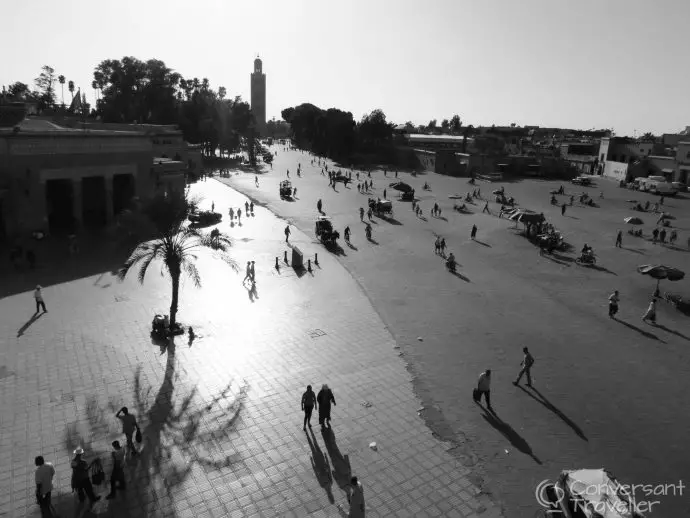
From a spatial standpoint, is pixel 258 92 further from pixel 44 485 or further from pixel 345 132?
pixel 44 485

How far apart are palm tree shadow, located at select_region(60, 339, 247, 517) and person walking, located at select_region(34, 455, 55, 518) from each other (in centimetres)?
94

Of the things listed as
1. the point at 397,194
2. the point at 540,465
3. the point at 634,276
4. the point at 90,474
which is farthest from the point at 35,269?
the point at 397,194

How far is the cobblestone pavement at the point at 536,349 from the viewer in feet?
31.7

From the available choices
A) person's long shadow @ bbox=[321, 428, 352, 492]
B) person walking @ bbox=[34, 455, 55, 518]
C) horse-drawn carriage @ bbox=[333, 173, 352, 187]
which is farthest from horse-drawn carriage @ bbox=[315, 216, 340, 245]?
horse-drawn carriage @ bbox=[333, 173, 352, 187]

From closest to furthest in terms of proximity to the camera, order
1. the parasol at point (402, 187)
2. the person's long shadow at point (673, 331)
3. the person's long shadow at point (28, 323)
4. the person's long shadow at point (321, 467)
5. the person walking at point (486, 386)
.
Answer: the person's long shadow at point (321, 467) < the person walking at point (486, 386) < the person's long shadow at point (28, 323) < the person's long shadow at point (673, 331) < the parasol at point (402, 187)

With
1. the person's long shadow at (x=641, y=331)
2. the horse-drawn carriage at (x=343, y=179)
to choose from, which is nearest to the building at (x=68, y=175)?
the person's long shadow at (x=641, y=331)

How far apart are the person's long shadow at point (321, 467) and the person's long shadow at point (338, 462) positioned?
0.40 feet

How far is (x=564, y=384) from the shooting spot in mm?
12594

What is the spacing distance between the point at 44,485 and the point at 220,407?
3.81m

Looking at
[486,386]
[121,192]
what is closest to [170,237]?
[486,386]

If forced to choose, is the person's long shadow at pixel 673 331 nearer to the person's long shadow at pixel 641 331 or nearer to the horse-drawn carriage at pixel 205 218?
the person's long shadow at pixel 641 331

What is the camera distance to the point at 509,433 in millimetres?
10336

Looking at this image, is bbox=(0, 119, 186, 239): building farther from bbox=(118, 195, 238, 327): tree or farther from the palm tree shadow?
the palm tree shadow

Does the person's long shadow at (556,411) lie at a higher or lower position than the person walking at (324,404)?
lower
